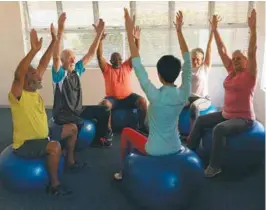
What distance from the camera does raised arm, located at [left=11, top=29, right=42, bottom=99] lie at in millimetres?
2402

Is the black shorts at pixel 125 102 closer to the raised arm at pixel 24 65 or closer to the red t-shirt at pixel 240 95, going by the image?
the red t-shirt at pixel 240 95

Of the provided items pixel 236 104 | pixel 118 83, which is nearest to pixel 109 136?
pixel 118 83

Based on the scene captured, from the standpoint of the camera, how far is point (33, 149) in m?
2.61

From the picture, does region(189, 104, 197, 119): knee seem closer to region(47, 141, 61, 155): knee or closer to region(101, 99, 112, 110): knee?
region(101, 99, 112, 110): knee

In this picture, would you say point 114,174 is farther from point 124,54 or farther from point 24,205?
point 124,54

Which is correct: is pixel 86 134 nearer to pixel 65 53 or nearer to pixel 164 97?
pixel 65 53

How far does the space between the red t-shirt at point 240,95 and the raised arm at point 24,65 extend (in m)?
1.66

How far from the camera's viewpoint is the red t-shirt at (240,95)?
9.25 feet

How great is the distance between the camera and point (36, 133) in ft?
8.79

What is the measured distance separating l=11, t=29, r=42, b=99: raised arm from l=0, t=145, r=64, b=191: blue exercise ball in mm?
523

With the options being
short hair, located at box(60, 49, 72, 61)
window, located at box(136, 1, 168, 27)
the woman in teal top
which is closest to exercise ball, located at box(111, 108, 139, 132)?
short hair, located at box(60, 49, 72, 61)

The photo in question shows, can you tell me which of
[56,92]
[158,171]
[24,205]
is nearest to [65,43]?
[56,92]

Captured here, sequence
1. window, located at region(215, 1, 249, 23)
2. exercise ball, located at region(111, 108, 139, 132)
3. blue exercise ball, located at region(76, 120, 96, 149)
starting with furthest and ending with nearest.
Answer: window, located at region(215, 1, 249, 23), exercise ball, located at region(111, 108, 139, 132), blue exercise ball, located at region(76, 120, 96, 149)

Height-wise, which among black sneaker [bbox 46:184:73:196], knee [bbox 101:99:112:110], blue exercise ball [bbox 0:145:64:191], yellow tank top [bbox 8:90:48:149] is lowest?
black sneaker [bbox 46:184:73:196]
